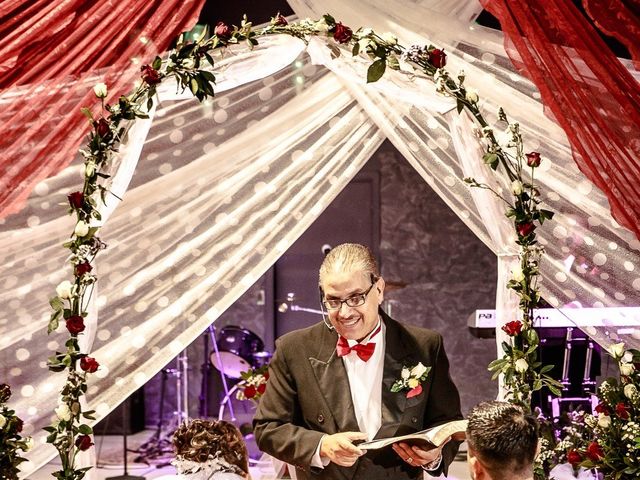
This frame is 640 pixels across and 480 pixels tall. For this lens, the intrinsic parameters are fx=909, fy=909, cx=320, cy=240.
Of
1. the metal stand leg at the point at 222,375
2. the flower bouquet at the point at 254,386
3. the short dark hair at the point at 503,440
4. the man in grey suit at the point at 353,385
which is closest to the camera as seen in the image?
the short dark hair at the point at 503,440

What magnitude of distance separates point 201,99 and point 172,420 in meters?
6.30

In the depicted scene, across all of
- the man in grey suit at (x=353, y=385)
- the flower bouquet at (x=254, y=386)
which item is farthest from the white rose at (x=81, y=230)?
the flower bouquet at (x=254, y=386)

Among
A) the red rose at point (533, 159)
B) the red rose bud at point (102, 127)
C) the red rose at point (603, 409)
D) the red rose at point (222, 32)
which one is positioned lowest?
the red rose at point (603, 409)

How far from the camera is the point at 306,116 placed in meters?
3.83

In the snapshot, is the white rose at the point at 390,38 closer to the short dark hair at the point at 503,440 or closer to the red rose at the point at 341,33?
the red rose at the point at 341,33

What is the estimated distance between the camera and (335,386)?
10.2 feet

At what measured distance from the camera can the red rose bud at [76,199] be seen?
334 centimetres

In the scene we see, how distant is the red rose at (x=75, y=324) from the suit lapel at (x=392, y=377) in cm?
110

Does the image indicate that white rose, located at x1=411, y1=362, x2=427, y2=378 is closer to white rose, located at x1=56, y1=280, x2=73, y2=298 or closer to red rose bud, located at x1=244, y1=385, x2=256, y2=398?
white rose, located at x1=56, y1=280, x2=73, y2=298

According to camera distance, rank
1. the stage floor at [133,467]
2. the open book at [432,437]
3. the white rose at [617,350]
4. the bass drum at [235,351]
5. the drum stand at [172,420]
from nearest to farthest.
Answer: the open book at [432,437], the white rose at [617,350], the stage floor at [133,467], the bass drum at [235,351], the drum stand at [172,420]

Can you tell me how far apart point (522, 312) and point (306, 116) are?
47.5 inches

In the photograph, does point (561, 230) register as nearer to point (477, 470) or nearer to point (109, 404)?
point (477, 470)

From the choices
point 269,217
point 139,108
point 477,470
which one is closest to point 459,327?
point 269,217

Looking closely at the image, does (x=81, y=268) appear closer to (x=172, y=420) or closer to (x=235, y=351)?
(x=235, y=351)
